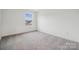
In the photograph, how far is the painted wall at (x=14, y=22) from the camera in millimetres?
1454

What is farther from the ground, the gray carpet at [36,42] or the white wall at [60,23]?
the white wall at [60,23]

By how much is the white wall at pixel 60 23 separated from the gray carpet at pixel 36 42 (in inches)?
3.0

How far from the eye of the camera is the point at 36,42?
4.82 feet

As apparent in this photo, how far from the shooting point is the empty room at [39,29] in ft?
4.76

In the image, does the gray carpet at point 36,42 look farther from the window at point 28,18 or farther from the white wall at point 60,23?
the window at point 28,18

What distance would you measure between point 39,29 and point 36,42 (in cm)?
20

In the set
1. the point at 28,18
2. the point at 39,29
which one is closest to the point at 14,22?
the point at 28,18

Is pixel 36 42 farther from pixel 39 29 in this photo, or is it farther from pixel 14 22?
pixel 14 22

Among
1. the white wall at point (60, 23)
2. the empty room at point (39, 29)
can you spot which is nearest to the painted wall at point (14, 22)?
the empty room at point (39, 29)

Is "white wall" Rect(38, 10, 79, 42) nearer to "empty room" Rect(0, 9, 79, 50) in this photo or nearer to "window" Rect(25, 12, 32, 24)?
"empty room" Rect(0, 9, 79, 50)
